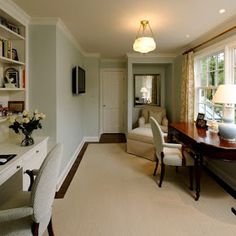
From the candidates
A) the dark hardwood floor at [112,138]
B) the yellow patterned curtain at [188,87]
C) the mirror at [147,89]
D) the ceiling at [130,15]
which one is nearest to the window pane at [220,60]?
the ceiling at [130,15]

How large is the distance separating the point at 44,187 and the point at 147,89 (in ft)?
18.5

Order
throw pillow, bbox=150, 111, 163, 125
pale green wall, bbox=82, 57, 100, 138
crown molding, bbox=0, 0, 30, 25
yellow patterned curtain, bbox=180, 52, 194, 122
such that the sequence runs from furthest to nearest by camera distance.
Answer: pale green wall, bbox=82, 57, 100, 138, throw pillow, bbox=150, 111, 163, 125, yellow patterned curtain, bbox=180, 52, 194, 122, crown molding, bbox=0, 0, 30, 25

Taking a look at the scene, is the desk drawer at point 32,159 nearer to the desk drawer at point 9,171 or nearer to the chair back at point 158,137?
the desk drawer at point 9,171

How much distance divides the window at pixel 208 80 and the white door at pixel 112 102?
2963mm

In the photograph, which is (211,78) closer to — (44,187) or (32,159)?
(32,159)

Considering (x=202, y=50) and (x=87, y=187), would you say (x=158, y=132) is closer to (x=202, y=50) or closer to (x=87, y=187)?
(x=87, y=187)

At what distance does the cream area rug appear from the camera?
2.32 m

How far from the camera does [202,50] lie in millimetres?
4312

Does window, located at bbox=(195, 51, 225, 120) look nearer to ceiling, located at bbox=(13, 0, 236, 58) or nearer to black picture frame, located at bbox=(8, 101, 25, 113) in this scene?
ceiling, located at bbox=(13, 0, 236, 58)

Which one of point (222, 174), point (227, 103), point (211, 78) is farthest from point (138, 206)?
point (211, 78)

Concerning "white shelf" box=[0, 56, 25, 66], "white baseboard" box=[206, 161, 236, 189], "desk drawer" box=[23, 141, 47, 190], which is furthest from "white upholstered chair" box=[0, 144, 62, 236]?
"white baseboard" box=[206, 161, 236, 189]

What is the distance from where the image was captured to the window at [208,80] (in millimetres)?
3947

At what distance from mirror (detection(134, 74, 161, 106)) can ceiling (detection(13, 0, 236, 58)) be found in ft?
8.25

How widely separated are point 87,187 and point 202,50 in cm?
315
